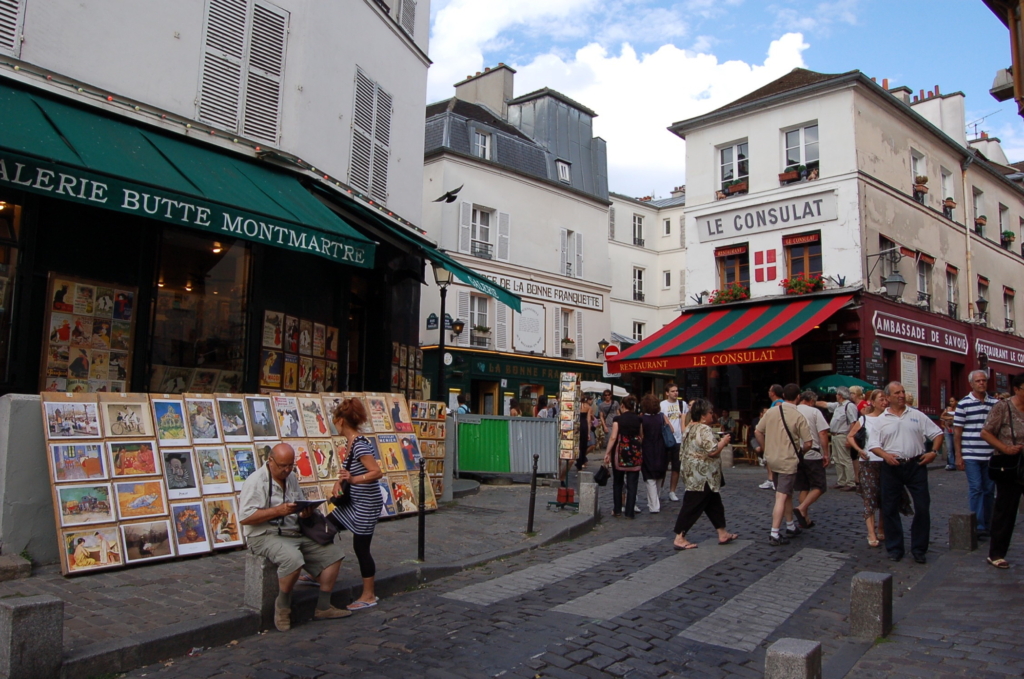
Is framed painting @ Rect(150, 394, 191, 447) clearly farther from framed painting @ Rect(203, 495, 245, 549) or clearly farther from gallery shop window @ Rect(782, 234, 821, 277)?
gallery shop window @ Rect(782, 234, 821, 277)

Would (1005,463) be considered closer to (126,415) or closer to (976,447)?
(976,447)

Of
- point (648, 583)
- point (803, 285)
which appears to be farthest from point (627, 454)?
point (803, 285)

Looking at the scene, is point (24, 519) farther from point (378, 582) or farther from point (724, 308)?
point (724, 308)

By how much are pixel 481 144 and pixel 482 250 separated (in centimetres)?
422

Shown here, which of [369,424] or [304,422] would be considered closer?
[304,422]

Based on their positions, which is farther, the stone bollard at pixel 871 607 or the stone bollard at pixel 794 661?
the stone bollard at pixel 871 607

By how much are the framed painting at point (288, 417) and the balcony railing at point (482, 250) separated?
65.0 ft

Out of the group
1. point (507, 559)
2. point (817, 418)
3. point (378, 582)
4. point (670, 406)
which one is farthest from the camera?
point (670, 406)

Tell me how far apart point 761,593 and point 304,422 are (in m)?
4.93

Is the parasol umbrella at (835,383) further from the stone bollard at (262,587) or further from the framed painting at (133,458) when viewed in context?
the stone bollard at (262,587)

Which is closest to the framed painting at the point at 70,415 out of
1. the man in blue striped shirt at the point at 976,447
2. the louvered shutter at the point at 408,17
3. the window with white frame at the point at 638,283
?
the man in blue striped shirt at the point at 976,447

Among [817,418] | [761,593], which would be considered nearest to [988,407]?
[817,418]

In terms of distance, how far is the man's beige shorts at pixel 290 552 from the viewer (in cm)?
511

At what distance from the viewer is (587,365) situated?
101 ft
